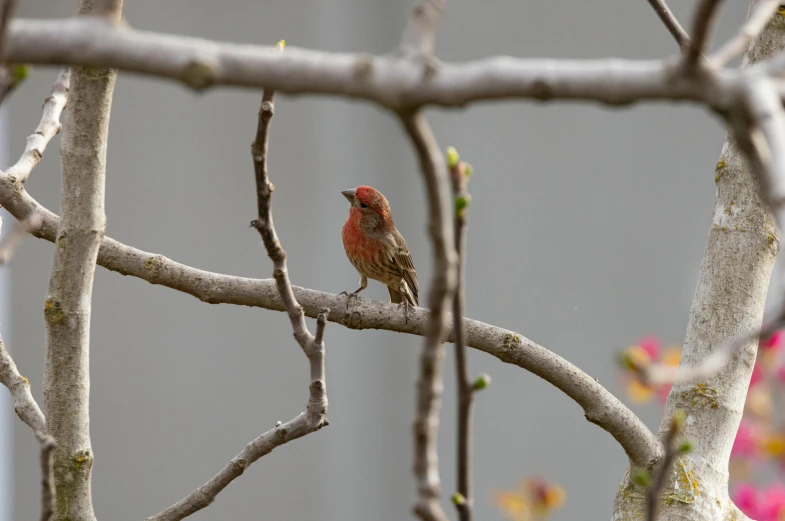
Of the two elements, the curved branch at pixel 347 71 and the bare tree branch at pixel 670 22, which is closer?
the curved branch at pixel 347 71

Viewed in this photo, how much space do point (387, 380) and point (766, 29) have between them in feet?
15.5

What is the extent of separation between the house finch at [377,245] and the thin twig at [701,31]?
10.2 feet

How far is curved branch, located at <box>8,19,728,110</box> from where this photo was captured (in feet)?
2.57

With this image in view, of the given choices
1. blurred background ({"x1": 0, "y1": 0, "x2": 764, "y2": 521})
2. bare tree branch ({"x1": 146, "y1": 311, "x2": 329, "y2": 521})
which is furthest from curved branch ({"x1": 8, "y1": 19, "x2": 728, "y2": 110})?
blurred background ({"x1": 0, "y1": 0, "x2": 764, "y2": 521})

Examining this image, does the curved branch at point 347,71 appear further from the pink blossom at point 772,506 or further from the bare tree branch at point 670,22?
the pink blossom at point 772,506

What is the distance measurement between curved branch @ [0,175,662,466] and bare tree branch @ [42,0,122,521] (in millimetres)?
512

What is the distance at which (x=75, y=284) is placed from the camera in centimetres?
160

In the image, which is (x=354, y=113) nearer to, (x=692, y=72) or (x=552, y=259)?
(x=552, y=259)

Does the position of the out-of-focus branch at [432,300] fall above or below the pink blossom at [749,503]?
below

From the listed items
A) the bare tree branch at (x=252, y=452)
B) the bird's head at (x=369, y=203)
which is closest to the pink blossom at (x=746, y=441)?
the bird's head at (x=369, y=203)

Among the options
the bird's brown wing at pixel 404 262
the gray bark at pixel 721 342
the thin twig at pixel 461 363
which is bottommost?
the thin twig at pixel 461 363

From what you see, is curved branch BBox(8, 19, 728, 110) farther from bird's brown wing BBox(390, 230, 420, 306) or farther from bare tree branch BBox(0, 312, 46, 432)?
bird's brown wing BBox(390, 230, 420, 306)

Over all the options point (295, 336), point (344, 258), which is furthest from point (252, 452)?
point (344, 258)

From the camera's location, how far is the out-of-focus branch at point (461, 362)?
3.03 ft
